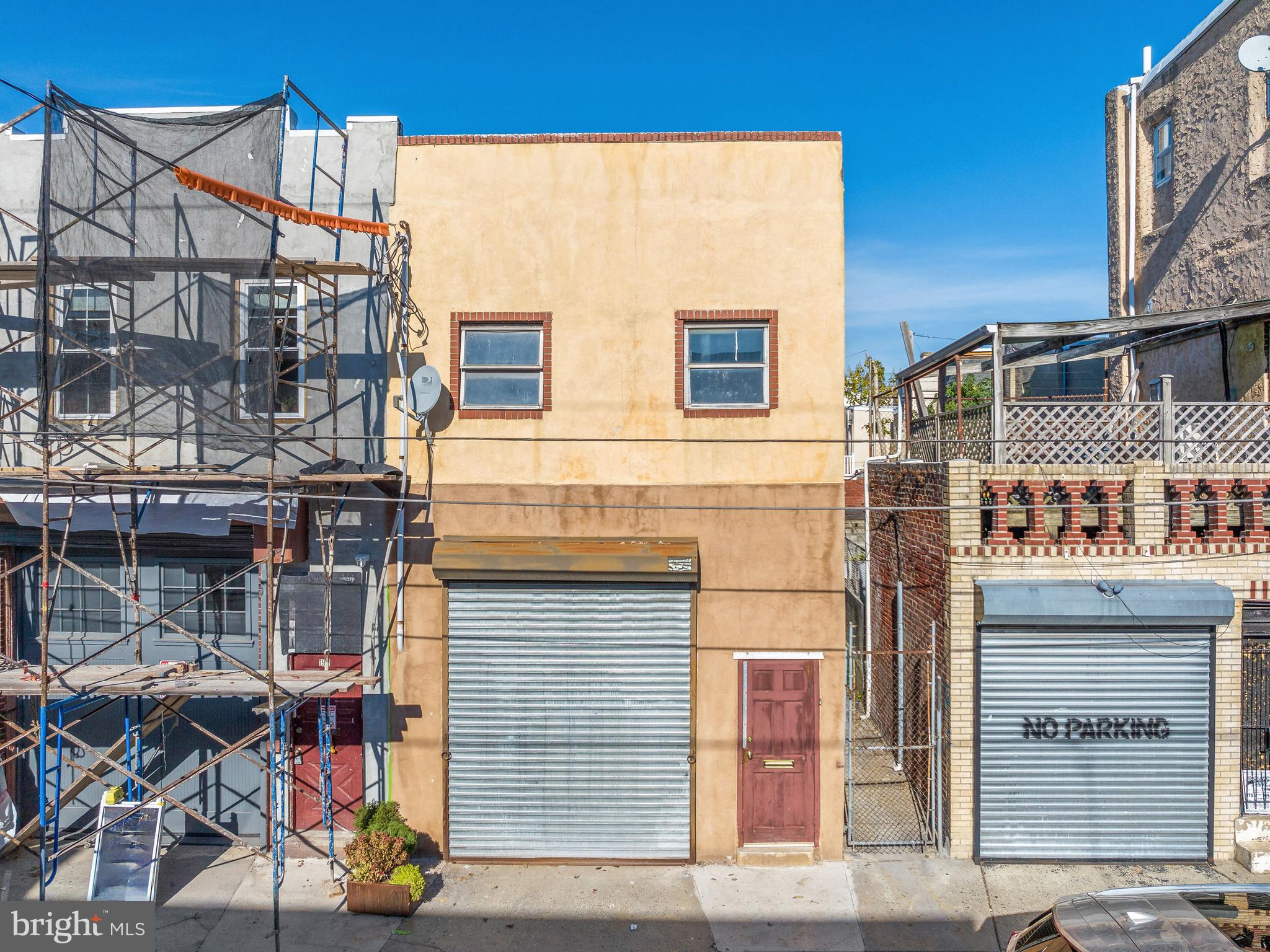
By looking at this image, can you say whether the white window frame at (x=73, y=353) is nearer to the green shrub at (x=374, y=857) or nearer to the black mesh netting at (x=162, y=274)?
the black mesh netting at (x=162, y=274)

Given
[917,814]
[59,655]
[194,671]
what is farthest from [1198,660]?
[59,655]

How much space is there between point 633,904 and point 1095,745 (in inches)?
227

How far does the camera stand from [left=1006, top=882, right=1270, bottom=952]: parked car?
5.44 m

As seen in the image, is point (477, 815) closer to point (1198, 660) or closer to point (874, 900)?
point (874, 900)

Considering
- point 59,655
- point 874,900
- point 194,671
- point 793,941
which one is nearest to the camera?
point 793,941

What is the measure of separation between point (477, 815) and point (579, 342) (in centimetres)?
604

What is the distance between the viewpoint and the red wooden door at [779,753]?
9.56 m

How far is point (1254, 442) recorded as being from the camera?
9.61 metres

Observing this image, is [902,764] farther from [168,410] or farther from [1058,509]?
[168,410]

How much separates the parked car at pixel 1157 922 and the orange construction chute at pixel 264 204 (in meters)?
9.22

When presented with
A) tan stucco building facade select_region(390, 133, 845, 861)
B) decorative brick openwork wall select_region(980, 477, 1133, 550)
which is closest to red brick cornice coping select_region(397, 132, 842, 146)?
tan stucco building facade select_region(390, 133, 845, 861)

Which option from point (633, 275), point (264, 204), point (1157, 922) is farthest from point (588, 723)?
point (264, 204)

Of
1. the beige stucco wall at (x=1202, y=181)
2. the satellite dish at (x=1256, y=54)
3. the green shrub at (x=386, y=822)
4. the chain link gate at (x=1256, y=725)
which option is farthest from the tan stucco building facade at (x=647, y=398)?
the beige stucco wall at (x=1202, y=181)

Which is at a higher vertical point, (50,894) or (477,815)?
(477,815)
